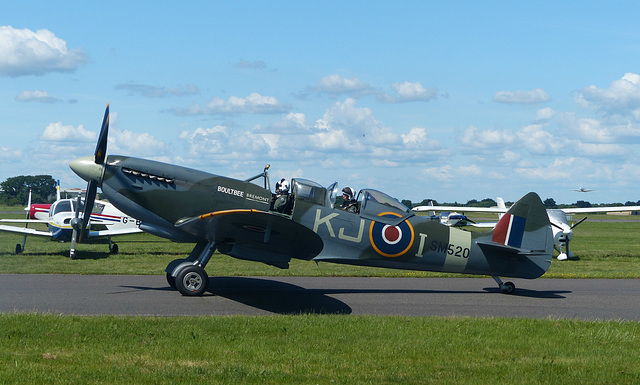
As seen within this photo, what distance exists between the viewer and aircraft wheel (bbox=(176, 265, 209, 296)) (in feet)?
34.7

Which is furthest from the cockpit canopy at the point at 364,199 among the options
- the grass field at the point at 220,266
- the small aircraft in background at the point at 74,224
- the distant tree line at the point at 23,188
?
the distant tree line at the point at 23,188

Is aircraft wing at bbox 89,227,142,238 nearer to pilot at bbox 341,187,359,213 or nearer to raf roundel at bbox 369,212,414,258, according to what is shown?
pilot at bbox 341,187,359,213

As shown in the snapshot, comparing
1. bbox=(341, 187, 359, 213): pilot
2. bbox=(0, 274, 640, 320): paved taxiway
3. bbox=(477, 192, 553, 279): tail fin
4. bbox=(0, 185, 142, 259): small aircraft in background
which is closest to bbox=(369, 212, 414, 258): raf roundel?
bbox=(341, 187, 359, 213): pilot

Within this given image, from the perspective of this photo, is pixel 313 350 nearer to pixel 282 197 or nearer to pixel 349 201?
pixel 282 197

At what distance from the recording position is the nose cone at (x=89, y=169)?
34.3ft

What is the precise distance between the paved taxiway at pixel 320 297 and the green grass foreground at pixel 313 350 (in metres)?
1.17

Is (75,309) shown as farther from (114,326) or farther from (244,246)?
(244,246)

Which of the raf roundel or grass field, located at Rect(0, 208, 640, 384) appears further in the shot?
the raf roundel

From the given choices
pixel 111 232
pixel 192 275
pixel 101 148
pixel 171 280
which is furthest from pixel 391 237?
pixel 111 232

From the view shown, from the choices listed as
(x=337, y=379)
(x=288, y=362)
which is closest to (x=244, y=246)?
(x=288, y=362)

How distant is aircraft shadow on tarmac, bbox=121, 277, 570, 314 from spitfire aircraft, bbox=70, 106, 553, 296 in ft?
2.23

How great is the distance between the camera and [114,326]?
769 cm

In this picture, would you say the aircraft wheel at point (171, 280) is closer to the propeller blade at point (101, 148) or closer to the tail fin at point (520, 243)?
the propeller blade at point (101, 148)

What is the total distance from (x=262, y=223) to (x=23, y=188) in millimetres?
121162
